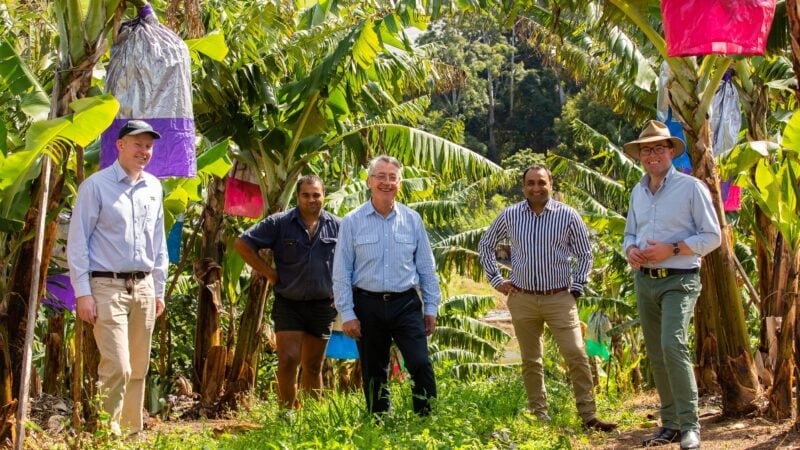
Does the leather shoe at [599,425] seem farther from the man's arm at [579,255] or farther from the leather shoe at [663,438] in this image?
the man's arm at [579,255]

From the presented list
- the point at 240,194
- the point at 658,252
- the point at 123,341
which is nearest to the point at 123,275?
the point at 123,341

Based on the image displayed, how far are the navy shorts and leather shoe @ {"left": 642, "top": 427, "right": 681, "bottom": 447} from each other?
275 cm

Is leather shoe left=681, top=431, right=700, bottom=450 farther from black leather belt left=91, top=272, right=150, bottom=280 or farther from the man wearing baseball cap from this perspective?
black leather belt left=91, top=272, right=150, bottom=280

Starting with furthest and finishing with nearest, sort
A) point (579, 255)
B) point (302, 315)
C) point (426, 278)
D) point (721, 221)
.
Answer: point (302, 315), point (721, 221), point (579, 255), point (426, 278)

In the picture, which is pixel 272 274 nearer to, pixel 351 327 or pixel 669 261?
pixel 351 327

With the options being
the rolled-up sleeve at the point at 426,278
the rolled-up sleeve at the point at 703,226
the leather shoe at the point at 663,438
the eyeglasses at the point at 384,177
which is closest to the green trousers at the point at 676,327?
the leather shoe at the point at 663,438

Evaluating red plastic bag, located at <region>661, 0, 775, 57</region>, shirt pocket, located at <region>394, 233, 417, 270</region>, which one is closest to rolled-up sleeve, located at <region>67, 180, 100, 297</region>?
shirt pocket, located at <region>394, 233, 417, 270</region>

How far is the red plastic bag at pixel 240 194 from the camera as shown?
36.9 ft

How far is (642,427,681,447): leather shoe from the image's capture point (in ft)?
21.3

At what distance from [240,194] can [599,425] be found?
5545 millimetres

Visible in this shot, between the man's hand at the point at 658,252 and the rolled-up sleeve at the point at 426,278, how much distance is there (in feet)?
4.69

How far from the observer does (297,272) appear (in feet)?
25.8

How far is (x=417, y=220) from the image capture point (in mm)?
6898

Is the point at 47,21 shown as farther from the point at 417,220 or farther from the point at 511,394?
the point at 511,394
